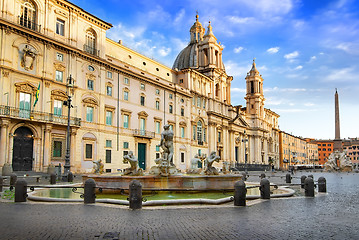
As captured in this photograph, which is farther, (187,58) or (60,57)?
(187,58)

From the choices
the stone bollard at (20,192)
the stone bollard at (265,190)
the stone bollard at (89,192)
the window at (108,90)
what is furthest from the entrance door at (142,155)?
the stone bollard at (89,192)

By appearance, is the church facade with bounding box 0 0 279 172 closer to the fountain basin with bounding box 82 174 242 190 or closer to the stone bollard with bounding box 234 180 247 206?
the fountain basin with bounding box 82 174 242 190

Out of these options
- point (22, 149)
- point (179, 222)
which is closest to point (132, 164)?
point (179, 222)

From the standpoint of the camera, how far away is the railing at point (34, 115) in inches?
1078

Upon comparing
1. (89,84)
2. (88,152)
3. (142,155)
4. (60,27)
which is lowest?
(142,155)

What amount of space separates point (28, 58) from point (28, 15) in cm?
418

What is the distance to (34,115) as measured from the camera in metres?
29.5

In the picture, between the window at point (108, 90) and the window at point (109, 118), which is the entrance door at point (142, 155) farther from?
the window at point (108, 90)

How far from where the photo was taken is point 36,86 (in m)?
30.2

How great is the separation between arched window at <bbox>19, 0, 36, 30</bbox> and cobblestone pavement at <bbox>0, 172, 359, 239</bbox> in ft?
76.5

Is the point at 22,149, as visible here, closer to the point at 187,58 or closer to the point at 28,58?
the point at 28,58

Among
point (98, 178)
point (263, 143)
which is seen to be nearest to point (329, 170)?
point (263, 143)

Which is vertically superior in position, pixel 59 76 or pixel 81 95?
pixel 59 76

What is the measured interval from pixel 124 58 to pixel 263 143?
190 ft
